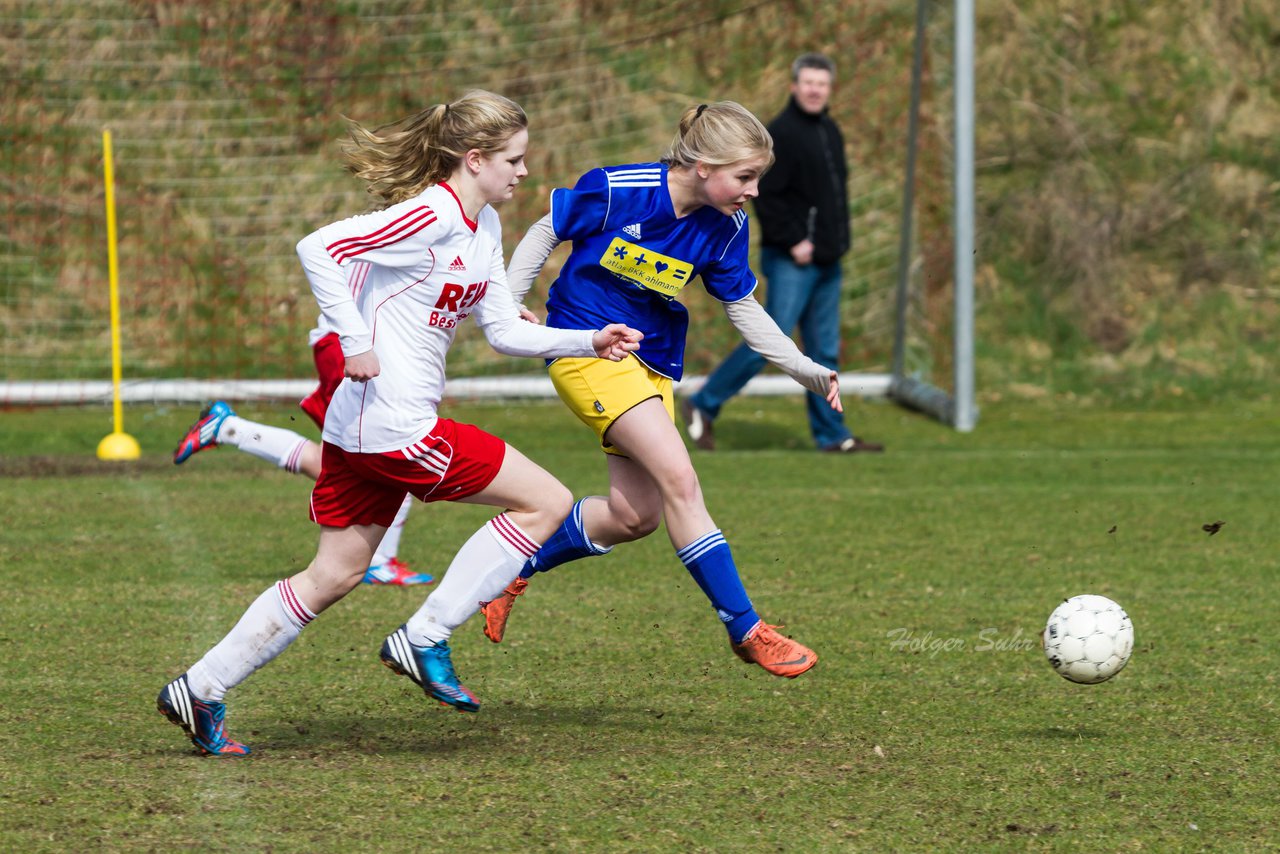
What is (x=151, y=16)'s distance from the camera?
14008 millimetres

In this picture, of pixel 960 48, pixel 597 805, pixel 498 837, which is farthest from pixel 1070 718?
pixel 960 48

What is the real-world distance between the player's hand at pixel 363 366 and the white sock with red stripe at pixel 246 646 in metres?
0.62

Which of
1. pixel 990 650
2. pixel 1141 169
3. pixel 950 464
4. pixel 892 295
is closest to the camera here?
pixel 990 650

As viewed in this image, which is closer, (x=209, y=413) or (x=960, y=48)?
(x=209, y=413)

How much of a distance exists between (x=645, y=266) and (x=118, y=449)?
5534mm

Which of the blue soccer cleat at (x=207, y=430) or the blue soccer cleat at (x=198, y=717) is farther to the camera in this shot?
the blue soccer cleat at (x=207, y=430)

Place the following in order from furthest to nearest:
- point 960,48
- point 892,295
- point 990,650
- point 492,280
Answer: point 892,295
point 960,48
point 990,650
point 492,280

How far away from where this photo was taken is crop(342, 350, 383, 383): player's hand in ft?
13.0

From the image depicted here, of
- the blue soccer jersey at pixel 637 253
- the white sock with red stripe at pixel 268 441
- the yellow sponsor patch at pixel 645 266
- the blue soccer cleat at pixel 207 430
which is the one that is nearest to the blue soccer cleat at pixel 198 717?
the blue soccer jersey at pixel 637 253

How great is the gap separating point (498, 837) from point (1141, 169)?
11.7 meters

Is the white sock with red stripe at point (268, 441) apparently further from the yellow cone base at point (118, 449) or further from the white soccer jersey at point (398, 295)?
the yellow cone base at point (118, 449)

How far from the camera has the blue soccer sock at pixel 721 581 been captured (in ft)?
15.1

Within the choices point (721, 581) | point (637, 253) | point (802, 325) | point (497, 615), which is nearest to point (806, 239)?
point (802, 325)

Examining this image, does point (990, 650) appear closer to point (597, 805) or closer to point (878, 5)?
point (597, 805)
